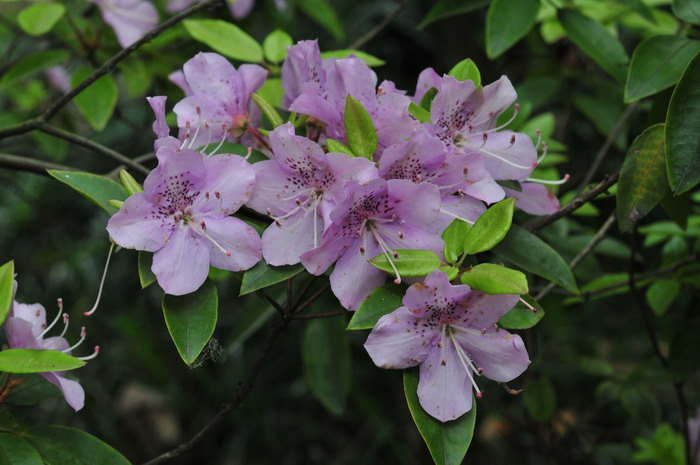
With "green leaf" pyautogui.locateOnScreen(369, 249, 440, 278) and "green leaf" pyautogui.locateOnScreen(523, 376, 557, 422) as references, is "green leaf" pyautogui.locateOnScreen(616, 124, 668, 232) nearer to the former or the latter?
"green leaf" pyautogui.locateOnScreen(369, 249, 440, 278)

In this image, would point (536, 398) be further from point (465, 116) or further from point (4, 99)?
point (4, 99)

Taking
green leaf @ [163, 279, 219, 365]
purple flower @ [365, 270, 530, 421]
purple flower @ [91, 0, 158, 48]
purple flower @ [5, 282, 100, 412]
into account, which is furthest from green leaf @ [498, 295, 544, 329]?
purple flower @ [91, 0, 158, 48]

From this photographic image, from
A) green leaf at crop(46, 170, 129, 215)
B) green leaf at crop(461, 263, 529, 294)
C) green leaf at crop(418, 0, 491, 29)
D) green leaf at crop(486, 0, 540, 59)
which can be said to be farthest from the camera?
green leaf at crop(418, 0, 491, 29)

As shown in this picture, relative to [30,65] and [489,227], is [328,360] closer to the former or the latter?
[30,65]

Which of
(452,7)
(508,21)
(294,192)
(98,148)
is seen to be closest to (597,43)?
(508,21)

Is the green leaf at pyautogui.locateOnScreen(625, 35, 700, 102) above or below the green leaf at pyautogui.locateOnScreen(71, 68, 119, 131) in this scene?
above

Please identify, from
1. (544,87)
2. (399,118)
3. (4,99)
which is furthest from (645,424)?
(4,99)
